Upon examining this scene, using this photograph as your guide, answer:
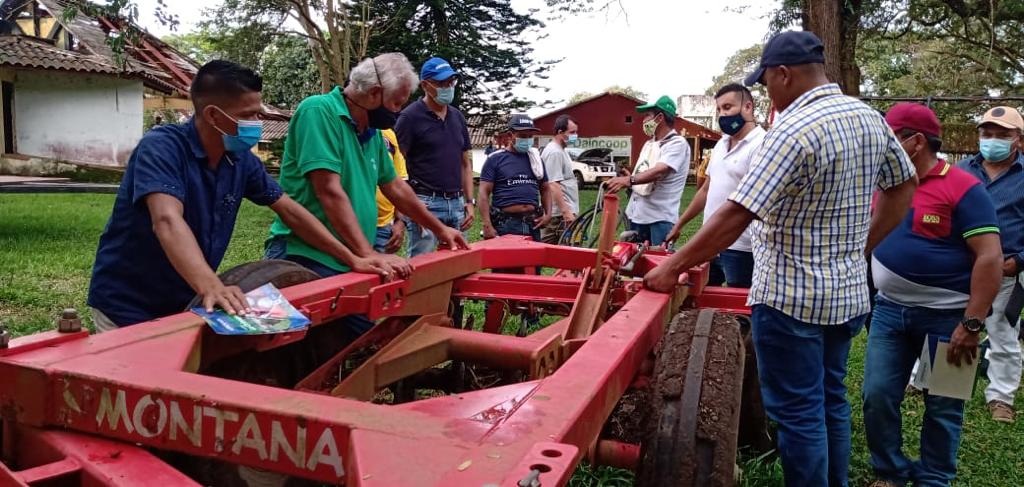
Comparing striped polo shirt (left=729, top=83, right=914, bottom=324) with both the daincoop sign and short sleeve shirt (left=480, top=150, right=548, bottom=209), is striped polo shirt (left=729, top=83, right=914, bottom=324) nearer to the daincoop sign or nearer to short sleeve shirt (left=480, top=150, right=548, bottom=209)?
short sleeve shirt (left=480, top=150, right=548, bottom=209)

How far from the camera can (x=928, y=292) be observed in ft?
11.0

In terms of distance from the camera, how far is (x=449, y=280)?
12.3 feet

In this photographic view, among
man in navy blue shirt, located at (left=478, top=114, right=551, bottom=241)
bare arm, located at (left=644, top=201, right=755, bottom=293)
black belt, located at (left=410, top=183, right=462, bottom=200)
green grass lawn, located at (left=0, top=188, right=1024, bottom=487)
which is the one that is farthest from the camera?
man in navy blue shirt, located at (left=478, top=114, right=551, bottom=241)

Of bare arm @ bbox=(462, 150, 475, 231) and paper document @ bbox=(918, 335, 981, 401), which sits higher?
bare arm @ bbox=(462, 150, 475, 231)

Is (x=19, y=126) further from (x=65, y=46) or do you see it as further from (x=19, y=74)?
(x=65, y=46)

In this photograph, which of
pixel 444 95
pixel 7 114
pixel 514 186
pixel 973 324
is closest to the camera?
pixel 973 324

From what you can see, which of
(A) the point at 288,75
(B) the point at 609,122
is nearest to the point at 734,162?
(A) the point at 288,75

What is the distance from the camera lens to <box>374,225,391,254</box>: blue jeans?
209 inches

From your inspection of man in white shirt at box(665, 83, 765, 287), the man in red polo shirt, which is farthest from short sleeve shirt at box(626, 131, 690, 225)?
the man in red polo shirt

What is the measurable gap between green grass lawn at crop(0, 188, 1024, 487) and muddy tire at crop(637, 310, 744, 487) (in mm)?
1104

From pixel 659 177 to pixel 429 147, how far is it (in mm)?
1696

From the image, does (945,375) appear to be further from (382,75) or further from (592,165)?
(592,165)


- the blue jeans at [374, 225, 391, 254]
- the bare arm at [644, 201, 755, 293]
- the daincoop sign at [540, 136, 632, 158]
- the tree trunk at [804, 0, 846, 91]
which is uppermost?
the tree trunk at [804, 0, 846, 91]

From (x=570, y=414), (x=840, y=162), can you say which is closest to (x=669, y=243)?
(x=840, y=162)
